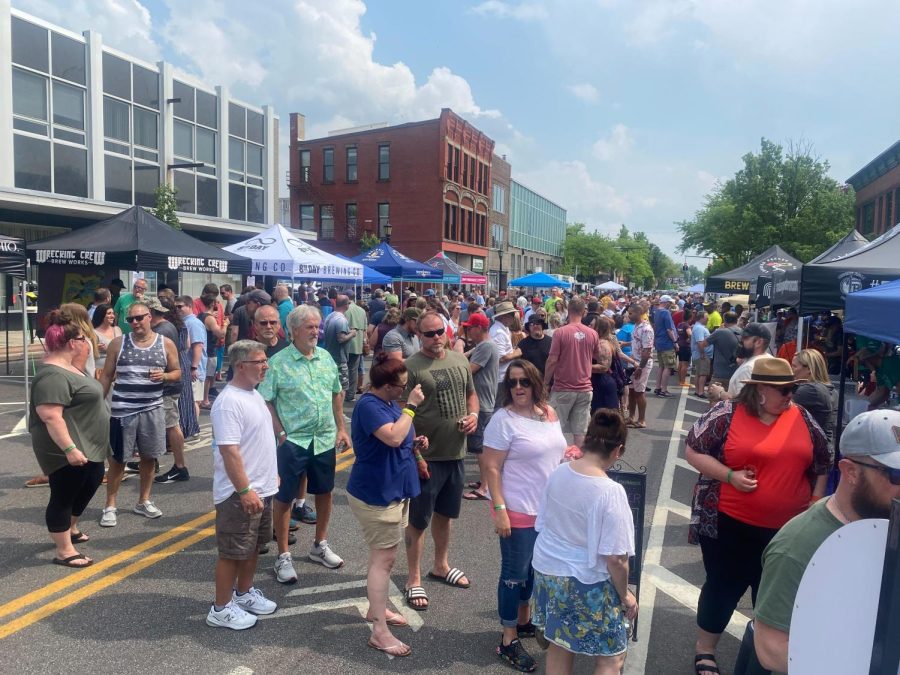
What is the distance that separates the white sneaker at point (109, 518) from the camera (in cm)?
531

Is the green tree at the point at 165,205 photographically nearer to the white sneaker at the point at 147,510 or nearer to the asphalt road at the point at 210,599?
the asphalt road at the point at 210,599

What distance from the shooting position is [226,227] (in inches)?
1043

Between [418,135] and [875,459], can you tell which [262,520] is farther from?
[418,135]

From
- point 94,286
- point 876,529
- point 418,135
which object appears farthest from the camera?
point 418,135

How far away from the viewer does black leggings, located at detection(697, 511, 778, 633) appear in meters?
3.29

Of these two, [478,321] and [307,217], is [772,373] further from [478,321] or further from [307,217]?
[307,217]

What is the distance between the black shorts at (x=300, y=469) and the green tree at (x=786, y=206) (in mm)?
31932

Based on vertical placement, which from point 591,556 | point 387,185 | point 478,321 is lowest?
point 591,556

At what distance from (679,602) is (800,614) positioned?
9.83ft

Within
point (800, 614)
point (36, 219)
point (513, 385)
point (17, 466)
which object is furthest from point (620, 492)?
point (36, 219)

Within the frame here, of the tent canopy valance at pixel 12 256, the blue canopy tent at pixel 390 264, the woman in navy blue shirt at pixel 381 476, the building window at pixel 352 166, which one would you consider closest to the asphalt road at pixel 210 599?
the woman in navy blue shirt at pixel 381 476

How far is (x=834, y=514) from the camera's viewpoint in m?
1.97

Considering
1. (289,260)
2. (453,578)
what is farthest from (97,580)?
(289,260)

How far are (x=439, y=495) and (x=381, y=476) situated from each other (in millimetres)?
820
